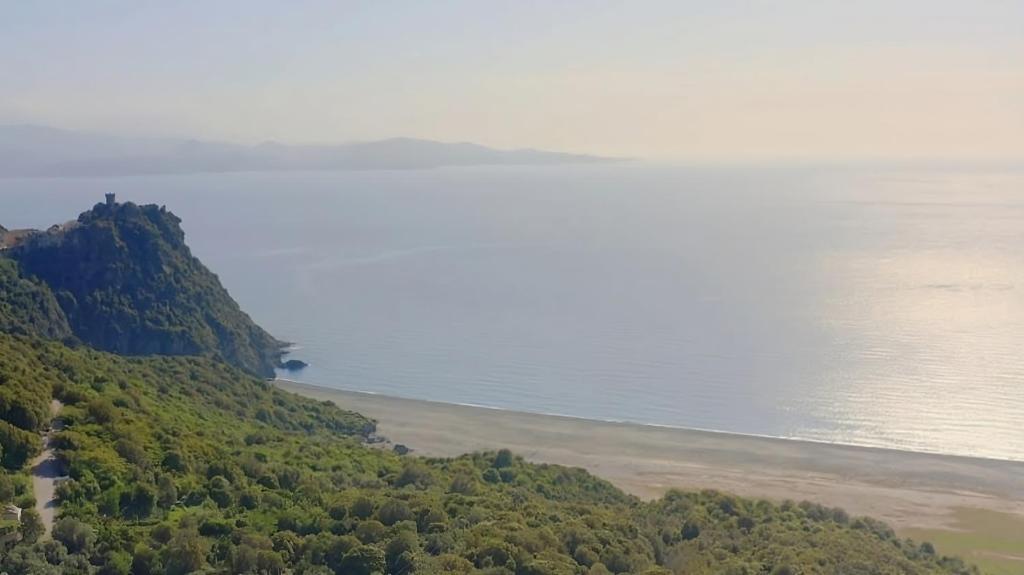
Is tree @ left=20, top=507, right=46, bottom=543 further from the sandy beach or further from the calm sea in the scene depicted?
the calm sea

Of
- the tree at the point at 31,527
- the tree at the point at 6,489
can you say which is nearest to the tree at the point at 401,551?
the tree at the point at 31,527

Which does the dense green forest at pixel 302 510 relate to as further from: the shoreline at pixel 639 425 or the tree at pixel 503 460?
the shoreline at pixel 639 425

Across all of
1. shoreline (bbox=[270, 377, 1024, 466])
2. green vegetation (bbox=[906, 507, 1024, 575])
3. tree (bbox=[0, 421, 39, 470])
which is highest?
shoreline (bbox=[270, 377, 1024, 466])

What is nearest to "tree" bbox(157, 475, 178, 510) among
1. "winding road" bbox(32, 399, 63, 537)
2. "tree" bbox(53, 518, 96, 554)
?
"winding road" bbox(32, 399, 63, 537)

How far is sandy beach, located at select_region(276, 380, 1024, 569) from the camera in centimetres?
3447

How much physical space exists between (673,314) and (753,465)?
28327mm

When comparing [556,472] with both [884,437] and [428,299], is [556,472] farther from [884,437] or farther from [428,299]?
[428,299]

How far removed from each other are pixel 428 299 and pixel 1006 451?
145 feet

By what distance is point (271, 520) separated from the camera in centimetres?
1938

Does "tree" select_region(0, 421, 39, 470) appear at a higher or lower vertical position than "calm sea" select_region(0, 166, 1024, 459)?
lower

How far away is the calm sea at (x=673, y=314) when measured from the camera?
152ft

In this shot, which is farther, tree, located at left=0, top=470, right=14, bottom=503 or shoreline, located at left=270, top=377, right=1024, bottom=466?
shoreline, located at left=270, top=377, right=1024, bottom=466

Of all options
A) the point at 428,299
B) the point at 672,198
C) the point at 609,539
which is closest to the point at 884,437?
the point at 609,539

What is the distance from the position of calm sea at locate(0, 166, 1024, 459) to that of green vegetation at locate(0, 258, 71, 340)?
12526 mm
